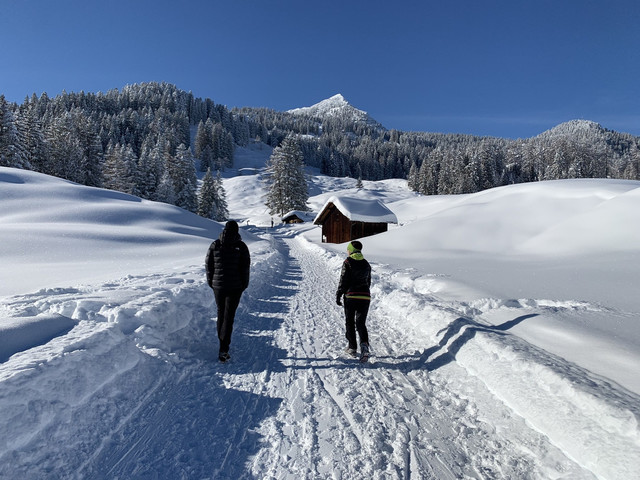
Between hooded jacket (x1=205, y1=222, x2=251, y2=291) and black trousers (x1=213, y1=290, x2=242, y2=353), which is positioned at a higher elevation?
hooded jacket (x1=205, y1=222, x2=251, y2=291)

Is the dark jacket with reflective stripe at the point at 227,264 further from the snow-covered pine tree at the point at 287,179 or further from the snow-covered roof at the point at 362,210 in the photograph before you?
the snow-covered pine tree at the point at 287,179

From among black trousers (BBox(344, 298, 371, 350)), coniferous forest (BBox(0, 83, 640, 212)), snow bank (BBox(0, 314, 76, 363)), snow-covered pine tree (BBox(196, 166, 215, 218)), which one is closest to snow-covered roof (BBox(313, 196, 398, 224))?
black trousers (BBox(344, 298, 371, 350))

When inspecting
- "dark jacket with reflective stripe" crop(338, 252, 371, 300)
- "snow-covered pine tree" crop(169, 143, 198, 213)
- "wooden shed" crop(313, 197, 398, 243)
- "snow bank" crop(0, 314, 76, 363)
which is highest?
"snow-covered pine tree" crop(169, 143, 198, 213)

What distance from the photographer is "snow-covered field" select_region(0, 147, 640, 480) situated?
2.95m

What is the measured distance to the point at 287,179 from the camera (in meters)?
55.0

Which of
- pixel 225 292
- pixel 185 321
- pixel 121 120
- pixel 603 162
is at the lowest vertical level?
pixel 185 321

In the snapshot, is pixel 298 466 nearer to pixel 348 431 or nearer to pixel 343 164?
pixel 348 431

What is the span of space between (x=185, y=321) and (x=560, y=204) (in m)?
18.3

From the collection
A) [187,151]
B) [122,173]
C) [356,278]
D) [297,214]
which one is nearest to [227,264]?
[356,278]

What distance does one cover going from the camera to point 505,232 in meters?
15.6

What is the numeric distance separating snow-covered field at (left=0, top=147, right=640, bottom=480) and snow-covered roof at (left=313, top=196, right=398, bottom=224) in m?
19.3

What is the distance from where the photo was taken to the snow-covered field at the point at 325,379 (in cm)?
295

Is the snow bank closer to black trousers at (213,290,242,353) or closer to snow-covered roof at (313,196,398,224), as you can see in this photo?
black trousers at (213,290,242,353)

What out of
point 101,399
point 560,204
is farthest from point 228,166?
point 101,399
